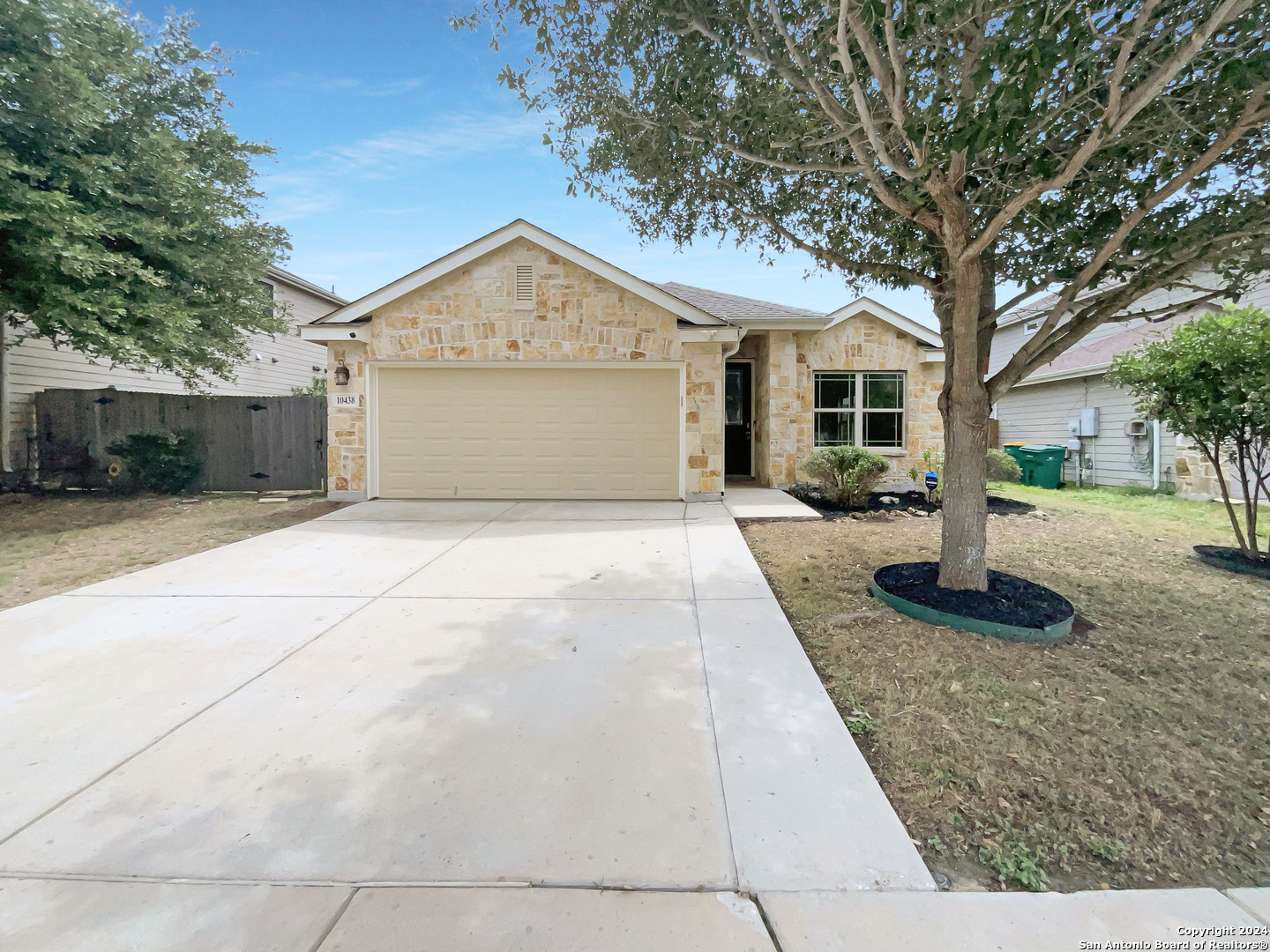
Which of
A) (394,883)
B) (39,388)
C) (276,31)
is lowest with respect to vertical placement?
(394,883)

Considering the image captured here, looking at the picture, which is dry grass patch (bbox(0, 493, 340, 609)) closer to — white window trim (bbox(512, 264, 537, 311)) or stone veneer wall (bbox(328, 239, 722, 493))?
stone veneer wall (bbox(328, 239, 722, 493))

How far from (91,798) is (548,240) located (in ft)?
27.0

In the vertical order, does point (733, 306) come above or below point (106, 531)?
above

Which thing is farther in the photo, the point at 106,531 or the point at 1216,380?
the point at 106,531

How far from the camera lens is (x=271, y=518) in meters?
7.93

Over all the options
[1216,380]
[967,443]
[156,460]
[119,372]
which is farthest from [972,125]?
[119,372]

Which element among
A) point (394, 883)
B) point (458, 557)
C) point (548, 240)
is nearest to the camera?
point (394, 883)

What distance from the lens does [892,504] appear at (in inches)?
356

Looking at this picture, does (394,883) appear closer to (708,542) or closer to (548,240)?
(708,542)

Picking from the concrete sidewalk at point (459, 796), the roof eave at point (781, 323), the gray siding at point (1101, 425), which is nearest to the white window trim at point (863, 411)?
the roof eave at point (781, 323)

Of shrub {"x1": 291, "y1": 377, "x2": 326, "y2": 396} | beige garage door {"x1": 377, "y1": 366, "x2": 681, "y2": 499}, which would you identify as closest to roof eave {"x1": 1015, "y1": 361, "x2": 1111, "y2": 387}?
beige garage door {"x1": 377, "y1": 366, "x2": 681, "y2": 499}

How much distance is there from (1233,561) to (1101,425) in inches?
317

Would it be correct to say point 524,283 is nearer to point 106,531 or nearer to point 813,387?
point 813,387

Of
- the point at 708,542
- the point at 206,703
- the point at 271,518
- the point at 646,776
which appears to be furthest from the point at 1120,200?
the point at 271,518
